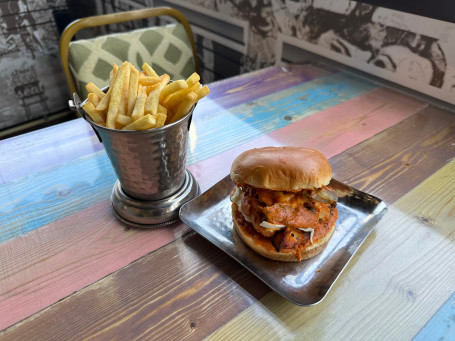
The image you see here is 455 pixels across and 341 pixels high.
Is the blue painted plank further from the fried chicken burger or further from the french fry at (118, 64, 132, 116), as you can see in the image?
the french fry at (118, 64, 132, 116)

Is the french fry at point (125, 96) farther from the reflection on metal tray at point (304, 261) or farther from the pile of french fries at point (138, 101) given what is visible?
the reflection on metal tray at point (304, 261)

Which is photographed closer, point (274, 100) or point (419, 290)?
point (419, 290)

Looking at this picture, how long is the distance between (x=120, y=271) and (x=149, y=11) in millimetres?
1678

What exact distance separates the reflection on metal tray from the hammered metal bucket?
98 millimetres

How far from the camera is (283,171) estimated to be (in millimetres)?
810

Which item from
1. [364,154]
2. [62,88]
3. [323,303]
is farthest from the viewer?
[62,88]

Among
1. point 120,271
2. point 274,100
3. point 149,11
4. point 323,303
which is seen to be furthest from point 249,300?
point 149,11

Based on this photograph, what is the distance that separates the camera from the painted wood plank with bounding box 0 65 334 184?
1157mm

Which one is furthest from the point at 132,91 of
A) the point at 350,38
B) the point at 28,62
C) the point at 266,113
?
the point at 28,62

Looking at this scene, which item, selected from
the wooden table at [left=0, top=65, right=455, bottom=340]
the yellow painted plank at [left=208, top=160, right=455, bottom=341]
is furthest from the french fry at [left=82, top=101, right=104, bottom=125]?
the yellow painted plank at [left=208, top=160, right=455, bottom=341]

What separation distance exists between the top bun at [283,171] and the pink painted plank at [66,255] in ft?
0.79

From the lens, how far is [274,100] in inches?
62.8

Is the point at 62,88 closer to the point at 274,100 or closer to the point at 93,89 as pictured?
the point at 274,100

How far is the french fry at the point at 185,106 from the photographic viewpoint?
76 cm
